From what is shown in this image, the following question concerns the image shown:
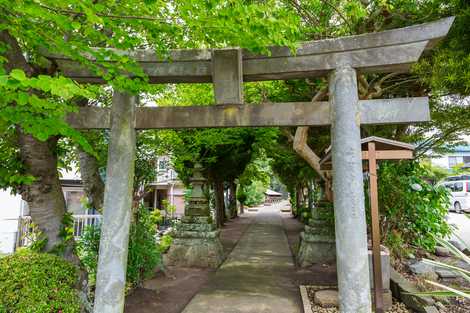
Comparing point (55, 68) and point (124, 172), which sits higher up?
point (55, 68)

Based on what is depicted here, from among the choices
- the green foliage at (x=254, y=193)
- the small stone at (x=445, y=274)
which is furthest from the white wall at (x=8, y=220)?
the green foliage at (x=254, y=193)

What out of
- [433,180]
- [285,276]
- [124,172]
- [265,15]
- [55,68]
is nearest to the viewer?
[265,15]

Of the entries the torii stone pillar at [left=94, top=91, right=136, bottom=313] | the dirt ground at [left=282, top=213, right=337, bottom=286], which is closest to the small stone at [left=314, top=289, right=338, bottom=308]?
the dirt ground at [left=282, top=213, right=337, bottom=286]

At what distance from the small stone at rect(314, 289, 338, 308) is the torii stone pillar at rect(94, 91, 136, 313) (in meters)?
3.31

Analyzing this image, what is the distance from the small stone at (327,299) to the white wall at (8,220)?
9.73 metres

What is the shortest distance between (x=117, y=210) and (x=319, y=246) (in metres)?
6.04

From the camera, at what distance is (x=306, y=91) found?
838 cm

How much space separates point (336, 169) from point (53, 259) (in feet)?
13.0

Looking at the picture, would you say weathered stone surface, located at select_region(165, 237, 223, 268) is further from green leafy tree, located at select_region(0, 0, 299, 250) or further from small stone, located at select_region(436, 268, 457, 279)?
small stone, located at select_region(436, 268, 457, 279)

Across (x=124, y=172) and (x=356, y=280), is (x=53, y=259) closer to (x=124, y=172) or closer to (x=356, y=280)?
(x=124, y=172)

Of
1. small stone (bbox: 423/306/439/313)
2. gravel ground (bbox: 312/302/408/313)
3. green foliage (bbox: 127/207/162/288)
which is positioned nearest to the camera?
small stone (bbox: 423/306/439/313)

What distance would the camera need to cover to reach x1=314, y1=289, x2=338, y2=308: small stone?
501 cm

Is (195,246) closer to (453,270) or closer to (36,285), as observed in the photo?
(36,285)

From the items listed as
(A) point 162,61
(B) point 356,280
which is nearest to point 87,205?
(A) point 162,61
